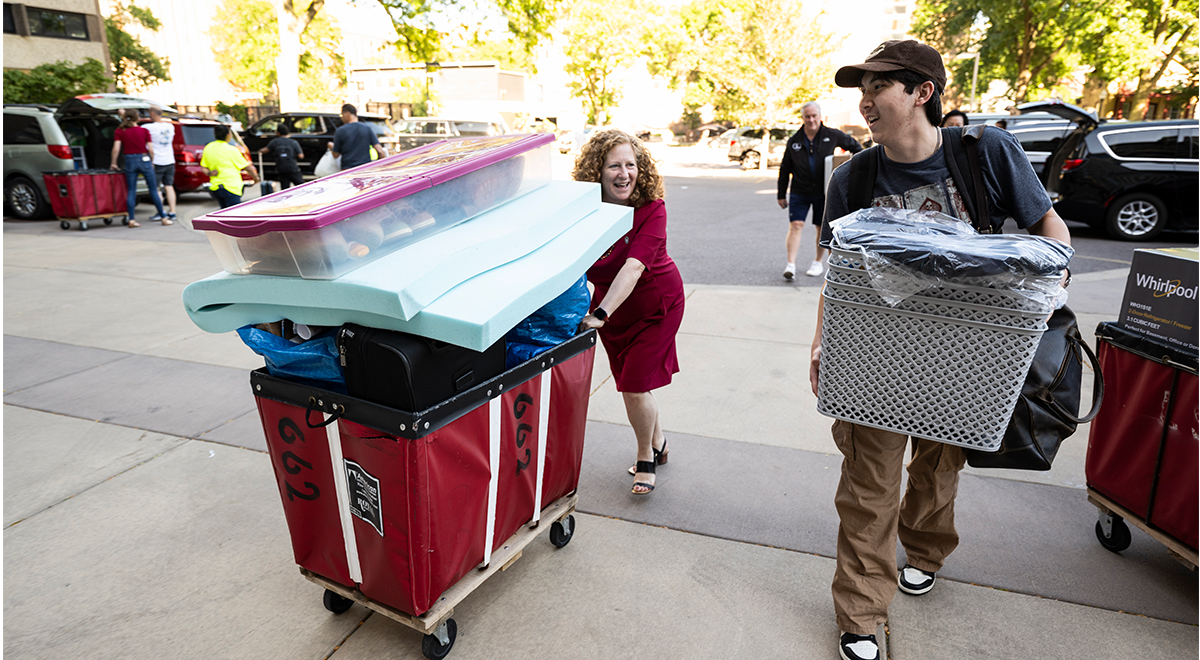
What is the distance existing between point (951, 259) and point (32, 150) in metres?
13.6

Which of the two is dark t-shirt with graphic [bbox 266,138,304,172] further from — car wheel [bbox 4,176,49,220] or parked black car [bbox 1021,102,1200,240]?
parked black car [bbox 1021,102,1200,240]

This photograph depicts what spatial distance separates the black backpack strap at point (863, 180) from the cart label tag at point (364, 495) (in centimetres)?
165

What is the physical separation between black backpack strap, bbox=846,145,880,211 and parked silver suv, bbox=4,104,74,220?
12.8m

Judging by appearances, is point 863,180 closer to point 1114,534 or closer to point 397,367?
point 397,367

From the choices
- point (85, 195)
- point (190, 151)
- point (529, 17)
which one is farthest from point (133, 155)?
point (529, 17)

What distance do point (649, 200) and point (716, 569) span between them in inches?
58.7

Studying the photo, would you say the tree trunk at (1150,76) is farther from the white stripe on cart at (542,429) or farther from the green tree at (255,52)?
the green tree at (255,52)

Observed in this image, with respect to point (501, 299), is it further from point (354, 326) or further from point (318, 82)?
point (318, 82)

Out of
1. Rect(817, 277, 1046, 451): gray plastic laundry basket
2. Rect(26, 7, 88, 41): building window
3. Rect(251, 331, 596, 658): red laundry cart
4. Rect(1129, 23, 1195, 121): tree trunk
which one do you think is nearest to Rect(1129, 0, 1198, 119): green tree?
Rect(1129, 23, 1195, 121): tree trunk

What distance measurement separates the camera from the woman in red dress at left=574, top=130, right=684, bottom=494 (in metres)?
2.95

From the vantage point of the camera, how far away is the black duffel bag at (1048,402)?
1945 mm

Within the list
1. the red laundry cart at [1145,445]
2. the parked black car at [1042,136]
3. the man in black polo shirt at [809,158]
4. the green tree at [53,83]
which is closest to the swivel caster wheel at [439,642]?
the red laundry cart at [1145,445]

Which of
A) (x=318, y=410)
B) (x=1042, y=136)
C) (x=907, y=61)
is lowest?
(x=318, y=410)

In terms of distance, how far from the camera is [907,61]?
197cm
